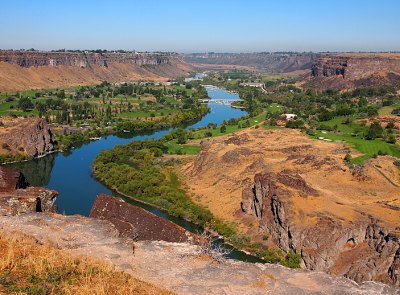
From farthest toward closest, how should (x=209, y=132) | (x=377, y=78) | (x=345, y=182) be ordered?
1. (x=377, y=78)
2. (x=209, y=132)
3. (x=345, y=182)

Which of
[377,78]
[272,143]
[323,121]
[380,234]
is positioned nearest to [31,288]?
[380,234]

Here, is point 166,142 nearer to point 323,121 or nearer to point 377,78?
point 323,121

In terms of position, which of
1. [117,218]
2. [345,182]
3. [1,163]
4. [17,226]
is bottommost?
[1,163]

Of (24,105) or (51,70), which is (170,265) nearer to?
(24,105)

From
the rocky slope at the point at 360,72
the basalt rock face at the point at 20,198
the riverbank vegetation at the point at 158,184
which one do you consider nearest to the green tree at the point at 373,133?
the riverbank vegetation at the point at 158,184

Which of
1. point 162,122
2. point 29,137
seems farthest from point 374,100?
point 29,137
